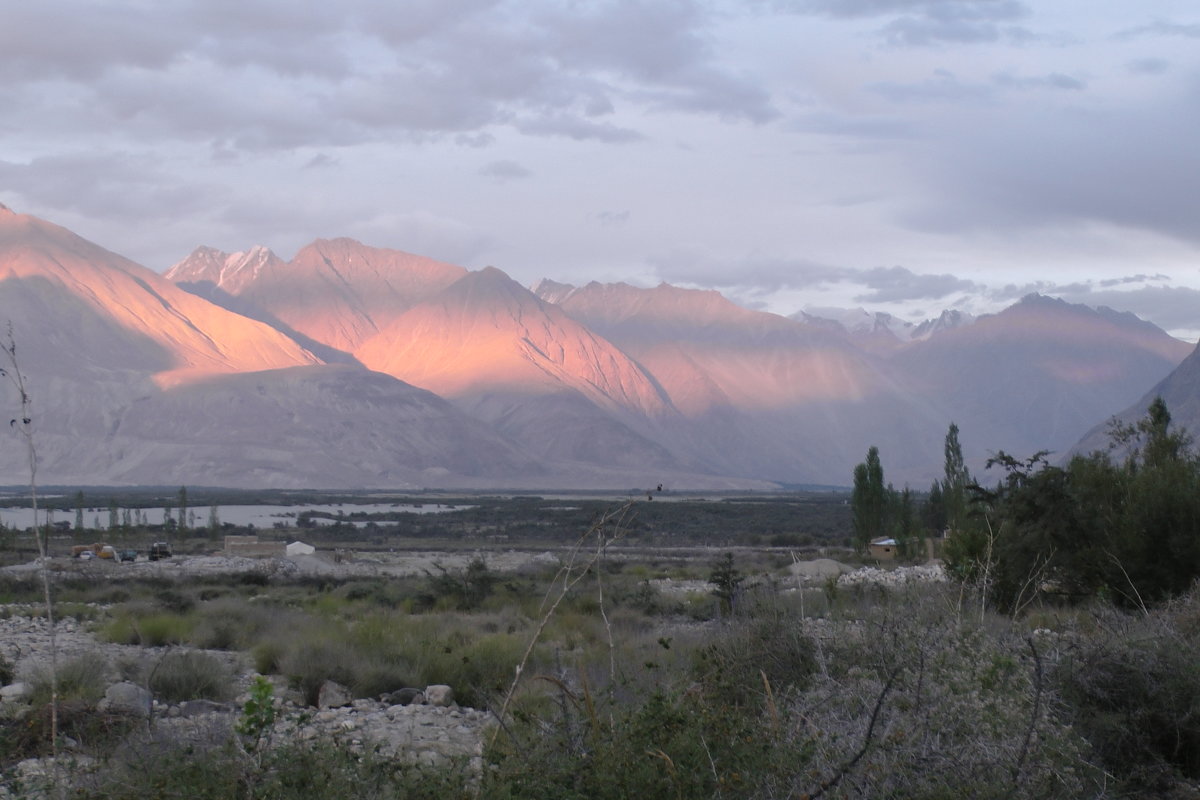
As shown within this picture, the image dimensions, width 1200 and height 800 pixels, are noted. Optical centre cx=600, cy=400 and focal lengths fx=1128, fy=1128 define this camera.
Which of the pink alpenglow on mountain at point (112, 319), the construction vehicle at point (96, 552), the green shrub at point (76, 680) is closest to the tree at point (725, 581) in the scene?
the green shrub at point (76, 680)

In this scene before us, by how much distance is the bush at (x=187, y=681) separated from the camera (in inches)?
527

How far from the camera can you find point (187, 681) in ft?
44.7

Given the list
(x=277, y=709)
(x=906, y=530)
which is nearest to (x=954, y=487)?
(x=906, y=530)

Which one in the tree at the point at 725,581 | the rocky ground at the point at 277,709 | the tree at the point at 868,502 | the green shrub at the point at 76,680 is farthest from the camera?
the tree at the point at 868,502

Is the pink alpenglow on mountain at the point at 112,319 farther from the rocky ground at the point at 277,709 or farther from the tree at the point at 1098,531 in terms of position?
the tree at the point at 1098,531

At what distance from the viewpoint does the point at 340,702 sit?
1393 cm

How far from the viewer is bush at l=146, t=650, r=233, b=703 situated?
13391mm

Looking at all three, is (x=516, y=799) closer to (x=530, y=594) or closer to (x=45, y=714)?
(x=45, y=714)

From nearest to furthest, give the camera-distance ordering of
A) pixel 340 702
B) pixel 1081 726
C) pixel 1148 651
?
pixel 1081 726
pixel 1148 651
pixel 340 702

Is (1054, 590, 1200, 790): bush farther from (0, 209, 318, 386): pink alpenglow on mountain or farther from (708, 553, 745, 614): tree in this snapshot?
(0, 209, 318, 386): pink alpenglow on mountain

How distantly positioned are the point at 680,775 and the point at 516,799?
0.80m

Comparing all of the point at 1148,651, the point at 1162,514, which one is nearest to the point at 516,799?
the point at 1148,651

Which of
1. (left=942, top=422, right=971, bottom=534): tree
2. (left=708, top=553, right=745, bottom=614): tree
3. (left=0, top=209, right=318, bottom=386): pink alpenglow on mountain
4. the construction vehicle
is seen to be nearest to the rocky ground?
(left=708, top=553, right=745, bottom=614): tree

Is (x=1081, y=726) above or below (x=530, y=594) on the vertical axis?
above
